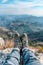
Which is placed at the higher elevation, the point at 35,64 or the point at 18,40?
the point at 35,64

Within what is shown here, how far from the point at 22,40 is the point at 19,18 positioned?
50295 mm

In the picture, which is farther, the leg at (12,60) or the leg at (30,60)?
the leg at (30,60)

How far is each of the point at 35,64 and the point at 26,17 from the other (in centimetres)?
5877

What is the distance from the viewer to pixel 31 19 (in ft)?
209

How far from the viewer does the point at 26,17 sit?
65.1m

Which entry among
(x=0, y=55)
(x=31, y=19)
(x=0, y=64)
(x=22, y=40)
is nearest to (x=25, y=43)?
(x=22, y=40)

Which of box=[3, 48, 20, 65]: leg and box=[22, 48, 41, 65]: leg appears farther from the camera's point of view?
box=[22, 48, 41, 65]: leg

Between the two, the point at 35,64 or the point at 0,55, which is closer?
the point at 35,64

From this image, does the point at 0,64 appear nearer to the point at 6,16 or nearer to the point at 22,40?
the point at 22,40

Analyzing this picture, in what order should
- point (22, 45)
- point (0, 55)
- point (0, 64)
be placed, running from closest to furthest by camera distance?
point (0, 64) → point (0, 55) → point (22, 45)

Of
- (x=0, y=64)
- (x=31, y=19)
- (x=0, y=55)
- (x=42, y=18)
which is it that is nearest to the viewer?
(x=0, y=64)

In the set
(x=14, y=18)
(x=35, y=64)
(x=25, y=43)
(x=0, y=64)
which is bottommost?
(x=14, y=18)

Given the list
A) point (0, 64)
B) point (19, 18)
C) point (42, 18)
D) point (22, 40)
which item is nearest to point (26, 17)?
point (19, 18)

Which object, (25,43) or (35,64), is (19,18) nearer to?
(25,43)
